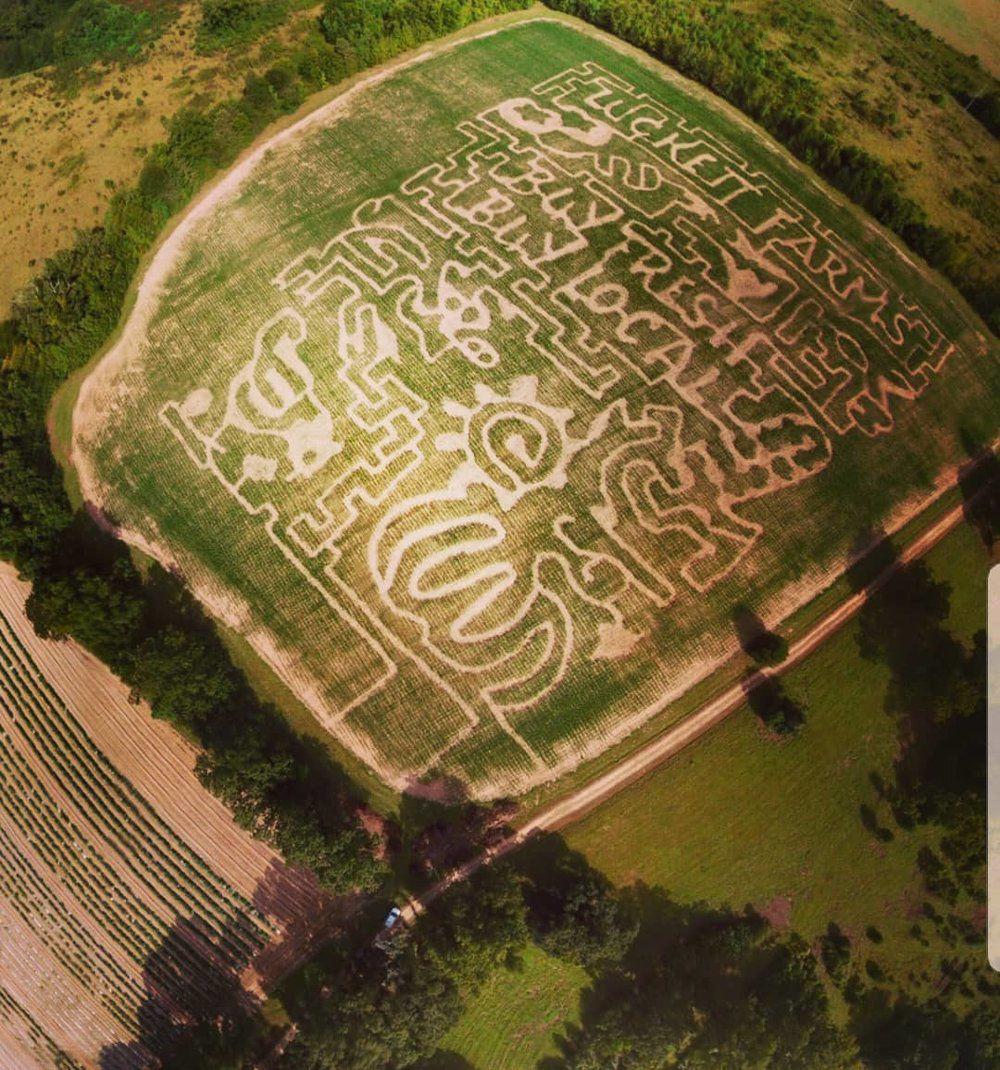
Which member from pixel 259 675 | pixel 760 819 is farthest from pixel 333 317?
pixel 760 819

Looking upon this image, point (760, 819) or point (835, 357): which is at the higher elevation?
point (835, 357)

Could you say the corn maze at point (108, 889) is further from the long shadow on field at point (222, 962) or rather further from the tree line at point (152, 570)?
the tree line at point (152, 570)

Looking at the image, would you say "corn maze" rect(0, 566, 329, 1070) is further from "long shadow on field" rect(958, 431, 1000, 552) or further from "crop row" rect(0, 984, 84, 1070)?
"long shadow on field" rect(958, 431, 1000, 552)

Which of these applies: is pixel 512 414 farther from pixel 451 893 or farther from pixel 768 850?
pixel 768 850

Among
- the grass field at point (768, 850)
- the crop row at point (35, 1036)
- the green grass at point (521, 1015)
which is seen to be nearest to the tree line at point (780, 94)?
the grass field at point (768, 850)

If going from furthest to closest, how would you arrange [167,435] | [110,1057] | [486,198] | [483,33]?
[483,33] < [486,198] < [167,435] < [110,1057]

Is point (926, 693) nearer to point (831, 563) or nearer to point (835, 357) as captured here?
point (831, 563)

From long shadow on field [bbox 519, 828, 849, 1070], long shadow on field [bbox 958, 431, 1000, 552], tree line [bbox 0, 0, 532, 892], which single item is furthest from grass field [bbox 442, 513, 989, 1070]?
long shadow on field [bbox 958, 431, 1000, 552]
